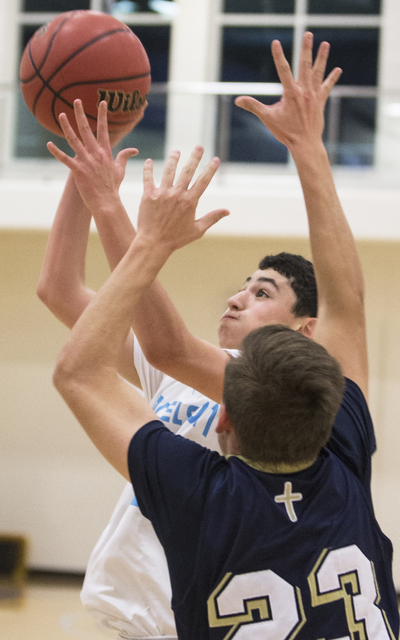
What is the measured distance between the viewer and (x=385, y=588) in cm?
136

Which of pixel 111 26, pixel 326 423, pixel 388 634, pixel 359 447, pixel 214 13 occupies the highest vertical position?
pixel 214 13

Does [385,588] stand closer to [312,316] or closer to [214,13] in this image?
[312,316]

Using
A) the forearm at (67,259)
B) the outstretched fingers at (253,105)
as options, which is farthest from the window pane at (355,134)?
the outstretched fingers at (253,105)

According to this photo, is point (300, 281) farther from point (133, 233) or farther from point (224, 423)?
point (224, 423)

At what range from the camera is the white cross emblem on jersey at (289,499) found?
123cm

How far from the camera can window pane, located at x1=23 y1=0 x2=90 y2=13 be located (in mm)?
7954

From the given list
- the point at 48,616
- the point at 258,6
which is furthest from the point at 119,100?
the point at 258,6

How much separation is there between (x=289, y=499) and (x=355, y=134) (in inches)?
199

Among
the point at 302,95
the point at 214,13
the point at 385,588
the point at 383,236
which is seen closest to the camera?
the point at 385,588

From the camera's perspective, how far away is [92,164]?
4.77ft

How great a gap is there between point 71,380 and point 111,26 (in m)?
1.28

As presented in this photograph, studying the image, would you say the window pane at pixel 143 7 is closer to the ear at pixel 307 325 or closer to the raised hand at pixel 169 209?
the ear at pixel 307 325

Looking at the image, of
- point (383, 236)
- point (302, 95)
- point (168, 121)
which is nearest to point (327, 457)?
point (302, 95)

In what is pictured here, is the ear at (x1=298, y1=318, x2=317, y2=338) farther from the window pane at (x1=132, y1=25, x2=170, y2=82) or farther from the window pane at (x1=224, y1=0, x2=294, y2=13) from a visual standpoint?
the window pane at (x1=224, y1=0, x2=294, y2=13)
